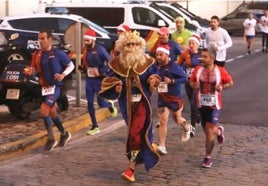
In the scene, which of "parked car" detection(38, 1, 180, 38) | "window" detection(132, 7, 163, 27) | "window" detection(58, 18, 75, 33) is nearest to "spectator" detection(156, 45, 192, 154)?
"window" detection(58, 18, 75, 33)

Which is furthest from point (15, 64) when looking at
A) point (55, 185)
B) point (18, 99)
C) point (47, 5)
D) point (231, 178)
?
point (47, 5)

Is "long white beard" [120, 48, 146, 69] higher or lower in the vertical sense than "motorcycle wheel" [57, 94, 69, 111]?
higher

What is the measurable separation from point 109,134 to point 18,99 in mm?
1550

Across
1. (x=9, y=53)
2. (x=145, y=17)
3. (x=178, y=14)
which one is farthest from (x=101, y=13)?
(x=9, y=53)

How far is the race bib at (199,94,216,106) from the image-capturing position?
295 inches

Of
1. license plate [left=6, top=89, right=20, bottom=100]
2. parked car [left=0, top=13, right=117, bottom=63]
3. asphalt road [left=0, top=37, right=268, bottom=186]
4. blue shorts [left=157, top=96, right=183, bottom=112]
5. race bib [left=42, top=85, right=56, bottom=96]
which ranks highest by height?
parked car [left=0, top=13, right=117, bottom=63]

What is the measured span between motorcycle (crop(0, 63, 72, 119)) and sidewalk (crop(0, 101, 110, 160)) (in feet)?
0.82

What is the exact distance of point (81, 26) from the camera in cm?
1151

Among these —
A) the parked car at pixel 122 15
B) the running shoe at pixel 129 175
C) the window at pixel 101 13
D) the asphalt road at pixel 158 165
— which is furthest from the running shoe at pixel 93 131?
the window at pixel 101 13

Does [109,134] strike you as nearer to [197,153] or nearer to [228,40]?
[197,153]

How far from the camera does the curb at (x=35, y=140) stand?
8.29m

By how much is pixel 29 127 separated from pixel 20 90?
62 centimetres

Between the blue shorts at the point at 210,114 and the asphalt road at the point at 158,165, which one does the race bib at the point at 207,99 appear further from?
the asphalt road at the point at 158,165

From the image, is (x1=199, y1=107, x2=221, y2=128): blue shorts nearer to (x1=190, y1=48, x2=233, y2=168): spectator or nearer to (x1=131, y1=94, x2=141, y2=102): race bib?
(x1=190, y1=48, x2=233, y2=168): spectator
